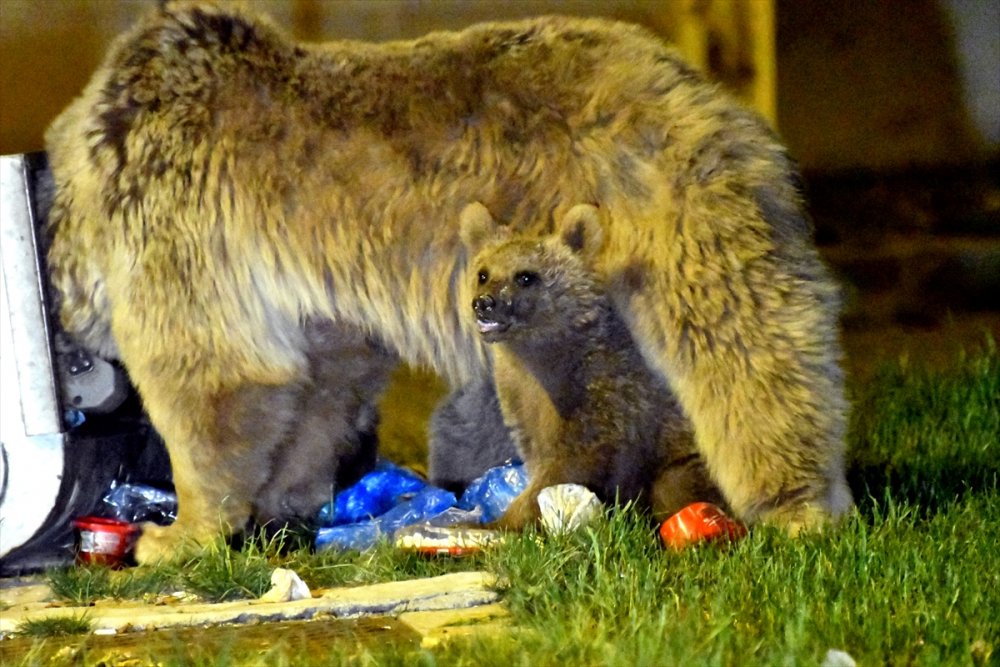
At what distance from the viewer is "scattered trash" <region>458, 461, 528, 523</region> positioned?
18.4 feet

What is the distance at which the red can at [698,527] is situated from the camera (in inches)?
182

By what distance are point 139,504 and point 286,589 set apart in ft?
4.87

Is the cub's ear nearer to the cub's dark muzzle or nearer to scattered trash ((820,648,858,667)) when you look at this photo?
the cub's dark muzzle

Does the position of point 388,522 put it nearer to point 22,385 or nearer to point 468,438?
point 468,438

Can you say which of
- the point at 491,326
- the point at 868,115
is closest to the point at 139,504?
the point at 491,326

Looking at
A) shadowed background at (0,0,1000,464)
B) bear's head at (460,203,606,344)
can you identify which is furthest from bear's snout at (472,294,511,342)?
shadowed background at (0,0,1000,464)

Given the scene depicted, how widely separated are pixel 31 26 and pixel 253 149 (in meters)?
5.43

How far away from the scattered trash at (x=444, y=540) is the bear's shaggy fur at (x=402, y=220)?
0.70 m

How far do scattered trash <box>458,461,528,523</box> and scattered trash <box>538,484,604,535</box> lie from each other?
682mm

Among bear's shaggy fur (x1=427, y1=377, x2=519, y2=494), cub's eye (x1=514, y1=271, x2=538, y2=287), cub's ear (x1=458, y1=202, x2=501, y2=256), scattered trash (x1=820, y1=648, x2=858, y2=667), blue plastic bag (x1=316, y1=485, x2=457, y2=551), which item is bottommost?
blue plastic bag (x1=316, y1=485, x2=457, y2=551)

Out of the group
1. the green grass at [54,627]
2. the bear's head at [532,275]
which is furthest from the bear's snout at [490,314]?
the green grass at [54,627]

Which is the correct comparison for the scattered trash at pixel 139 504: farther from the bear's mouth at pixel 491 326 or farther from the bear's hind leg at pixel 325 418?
the bear's mouth at pixel 491 326

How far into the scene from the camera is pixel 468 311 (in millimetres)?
5035

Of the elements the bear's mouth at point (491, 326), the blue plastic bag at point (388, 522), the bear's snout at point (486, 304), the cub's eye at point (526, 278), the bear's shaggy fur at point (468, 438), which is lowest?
the blue plastic bag at point (388, 522)
